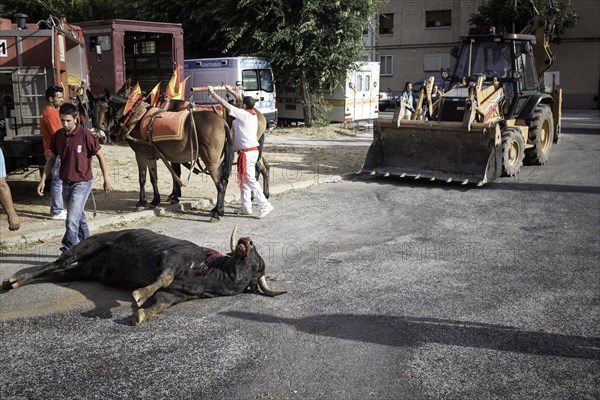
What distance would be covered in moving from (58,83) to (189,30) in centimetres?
1636

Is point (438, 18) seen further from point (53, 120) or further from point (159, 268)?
point (159, 268)

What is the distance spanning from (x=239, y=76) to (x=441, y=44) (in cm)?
2364

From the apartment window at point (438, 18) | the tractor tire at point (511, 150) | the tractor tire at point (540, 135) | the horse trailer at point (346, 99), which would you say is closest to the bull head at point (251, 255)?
the tractor tire at point (511, 150)

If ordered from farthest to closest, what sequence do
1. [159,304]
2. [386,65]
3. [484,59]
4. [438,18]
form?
1. [386,65]
2. [438,18]
3. [484,59]
4. [159,304]

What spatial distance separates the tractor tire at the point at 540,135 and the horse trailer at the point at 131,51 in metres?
10.6

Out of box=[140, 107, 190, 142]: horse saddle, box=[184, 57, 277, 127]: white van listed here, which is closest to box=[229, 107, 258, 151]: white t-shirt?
box=[140, 107, 190, 142]: horse saddle

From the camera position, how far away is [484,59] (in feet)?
47.6

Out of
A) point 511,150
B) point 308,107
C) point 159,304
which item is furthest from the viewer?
point 308,107

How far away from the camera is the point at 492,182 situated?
41.1 feet

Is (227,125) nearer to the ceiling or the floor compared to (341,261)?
nearer to the ceiling

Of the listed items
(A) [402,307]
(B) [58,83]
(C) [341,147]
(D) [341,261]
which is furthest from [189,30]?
(A) [402,307]

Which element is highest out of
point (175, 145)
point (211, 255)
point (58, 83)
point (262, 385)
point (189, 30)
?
point (189, 30)

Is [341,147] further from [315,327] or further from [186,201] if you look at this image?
[315,327]

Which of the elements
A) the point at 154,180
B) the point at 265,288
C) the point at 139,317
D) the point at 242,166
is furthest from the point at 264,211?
the point at 139,317
